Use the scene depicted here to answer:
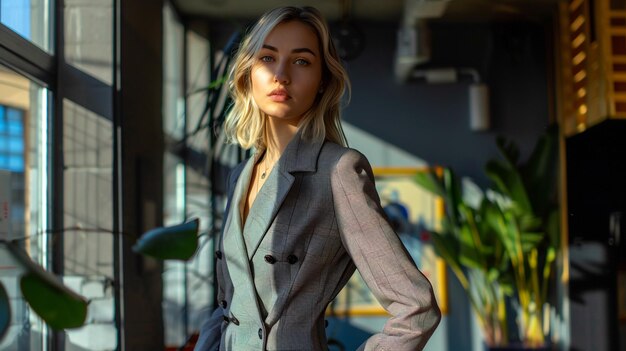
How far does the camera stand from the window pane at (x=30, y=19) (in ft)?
6.89

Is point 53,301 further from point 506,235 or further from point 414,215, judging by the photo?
point 414,215

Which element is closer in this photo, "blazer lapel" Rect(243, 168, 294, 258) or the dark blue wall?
"blazer lapel" Rect(243, 168, 294, 258)

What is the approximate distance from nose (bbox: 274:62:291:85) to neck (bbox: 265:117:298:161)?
59 mm

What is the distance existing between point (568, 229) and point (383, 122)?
1.45m

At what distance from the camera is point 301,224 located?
0.85 m

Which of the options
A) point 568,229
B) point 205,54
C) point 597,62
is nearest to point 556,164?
point 568,229

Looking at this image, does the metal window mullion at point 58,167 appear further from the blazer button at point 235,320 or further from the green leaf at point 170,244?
the green leaf at point 170,244

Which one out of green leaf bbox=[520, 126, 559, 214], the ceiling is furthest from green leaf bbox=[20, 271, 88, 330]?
green leaf bbox=[520, 126, 559, 214]

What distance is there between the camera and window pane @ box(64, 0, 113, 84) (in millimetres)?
2689

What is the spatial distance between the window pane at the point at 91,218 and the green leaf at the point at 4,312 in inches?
90.1

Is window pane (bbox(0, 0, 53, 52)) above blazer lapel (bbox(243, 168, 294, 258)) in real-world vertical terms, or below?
above

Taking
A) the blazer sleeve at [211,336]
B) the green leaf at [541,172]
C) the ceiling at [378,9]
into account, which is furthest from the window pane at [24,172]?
the green leaf at [541,172]

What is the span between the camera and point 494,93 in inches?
224

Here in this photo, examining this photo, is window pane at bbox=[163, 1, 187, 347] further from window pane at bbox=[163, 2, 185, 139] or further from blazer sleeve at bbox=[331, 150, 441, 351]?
blazer sleeve at bbox=[331, 150, 441, 351]
